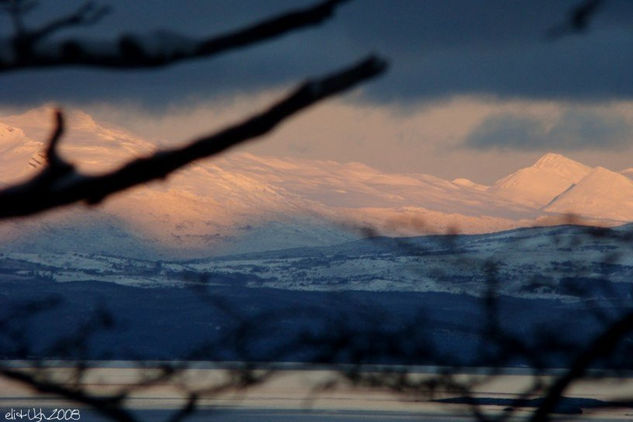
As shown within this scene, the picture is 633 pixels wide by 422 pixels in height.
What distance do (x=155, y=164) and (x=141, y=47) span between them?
260mm

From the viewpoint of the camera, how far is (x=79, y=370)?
8695 mm

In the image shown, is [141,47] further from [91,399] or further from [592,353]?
[91,399]

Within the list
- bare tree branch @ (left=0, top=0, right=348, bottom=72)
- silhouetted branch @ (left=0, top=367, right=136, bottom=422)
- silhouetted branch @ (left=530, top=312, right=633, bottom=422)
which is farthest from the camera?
silhouetted branch @ (left=0, top=367, right=136, bottom=422)

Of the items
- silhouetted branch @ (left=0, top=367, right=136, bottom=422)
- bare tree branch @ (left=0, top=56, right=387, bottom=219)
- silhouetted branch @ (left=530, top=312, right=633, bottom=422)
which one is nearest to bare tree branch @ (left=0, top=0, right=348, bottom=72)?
bare tree branch @ (left=0, top=56, right=387, bottom=219)

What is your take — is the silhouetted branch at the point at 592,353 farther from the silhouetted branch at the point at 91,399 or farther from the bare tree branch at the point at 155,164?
the bare tree branch at the point at 155,164

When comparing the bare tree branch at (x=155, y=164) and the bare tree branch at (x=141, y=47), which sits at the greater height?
the bare tree branch at (x=141, y=47)

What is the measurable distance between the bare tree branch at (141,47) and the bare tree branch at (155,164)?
0.14m

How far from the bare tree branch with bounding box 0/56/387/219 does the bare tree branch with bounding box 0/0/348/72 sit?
14 cm

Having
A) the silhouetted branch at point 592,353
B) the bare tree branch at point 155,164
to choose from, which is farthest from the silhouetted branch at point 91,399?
the bare tree branch at point 155,164

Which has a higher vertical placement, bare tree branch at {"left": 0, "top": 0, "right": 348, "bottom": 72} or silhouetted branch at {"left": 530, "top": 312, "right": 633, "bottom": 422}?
bare tree branch at {"left": 0, "top": 0, "right": 348, "bottom": 72}

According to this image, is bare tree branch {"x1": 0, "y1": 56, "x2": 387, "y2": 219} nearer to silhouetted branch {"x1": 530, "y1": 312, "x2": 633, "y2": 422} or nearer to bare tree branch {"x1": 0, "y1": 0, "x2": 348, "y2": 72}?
bare tree branch {"x1": 0, "y1": 0, "x2": 348, "y2": 72}

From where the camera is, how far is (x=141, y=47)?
250 centimetres

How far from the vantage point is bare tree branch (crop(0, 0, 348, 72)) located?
2.50 meters

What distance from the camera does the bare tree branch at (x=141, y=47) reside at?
2.50 meters
